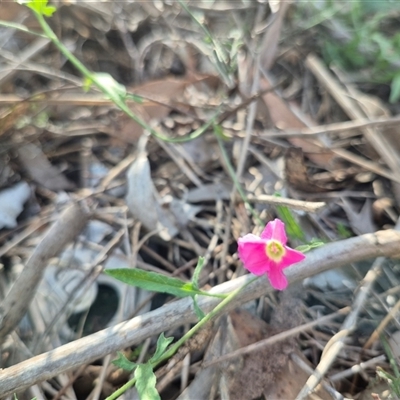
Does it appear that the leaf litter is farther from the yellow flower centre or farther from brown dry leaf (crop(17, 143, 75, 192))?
the yellow flower centre

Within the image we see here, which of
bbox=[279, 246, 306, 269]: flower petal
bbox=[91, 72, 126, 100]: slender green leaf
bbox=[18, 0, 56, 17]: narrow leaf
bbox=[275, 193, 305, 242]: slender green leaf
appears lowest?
bbox=[275, 193, 305, 242]: slender green leaf

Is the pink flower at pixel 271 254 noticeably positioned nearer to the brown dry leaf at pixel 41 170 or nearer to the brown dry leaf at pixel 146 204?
the brown dry leaf at pixel 146 204

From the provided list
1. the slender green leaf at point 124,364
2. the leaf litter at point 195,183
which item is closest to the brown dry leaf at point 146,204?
the leaf litter at point 195,183

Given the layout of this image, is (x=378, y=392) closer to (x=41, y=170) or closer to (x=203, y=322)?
(x=203, y=322)

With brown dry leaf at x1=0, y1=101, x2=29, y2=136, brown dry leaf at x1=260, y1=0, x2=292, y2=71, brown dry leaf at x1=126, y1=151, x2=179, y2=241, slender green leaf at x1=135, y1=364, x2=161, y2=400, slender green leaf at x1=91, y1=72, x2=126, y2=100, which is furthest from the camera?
brown dry leaf at x1=260, y1=0, x2=292, y2=71

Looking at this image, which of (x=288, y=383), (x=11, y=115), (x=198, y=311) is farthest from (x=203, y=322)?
(x=11, y=115)

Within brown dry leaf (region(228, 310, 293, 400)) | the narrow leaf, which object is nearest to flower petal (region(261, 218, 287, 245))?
brown dry leaf (region(228, 310, 293, 400))
